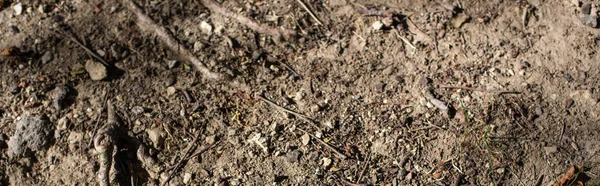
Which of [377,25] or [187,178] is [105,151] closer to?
[187,178]

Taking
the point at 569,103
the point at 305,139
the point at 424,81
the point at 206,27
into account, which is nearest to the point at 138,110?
the point at 206,27

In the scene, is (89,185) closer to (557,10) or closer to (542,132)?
(542,132)

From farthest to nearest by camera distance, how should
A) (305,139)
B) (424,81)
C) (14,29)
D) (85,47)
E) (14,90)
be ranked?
(14,29)
(85,47)
(14,90)
(424,81)
(305,139)

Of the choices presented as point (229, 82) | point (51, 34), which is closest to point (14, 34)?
point (51, 34)

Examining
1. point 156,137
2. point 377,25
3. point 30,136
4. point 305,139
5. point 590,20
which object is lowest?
point 30,136

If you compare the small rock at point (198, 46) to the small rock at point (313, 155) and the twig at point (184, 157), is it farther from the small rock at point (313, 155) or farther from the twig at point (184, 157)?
the small rock at point (313, 155)

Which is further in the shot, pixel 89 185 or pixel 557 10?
pixel 557 10

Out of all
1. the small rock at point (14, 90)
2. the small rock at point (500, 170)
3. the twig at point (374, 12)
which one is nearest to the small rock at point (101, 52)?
the small rock at point (14, 90)
